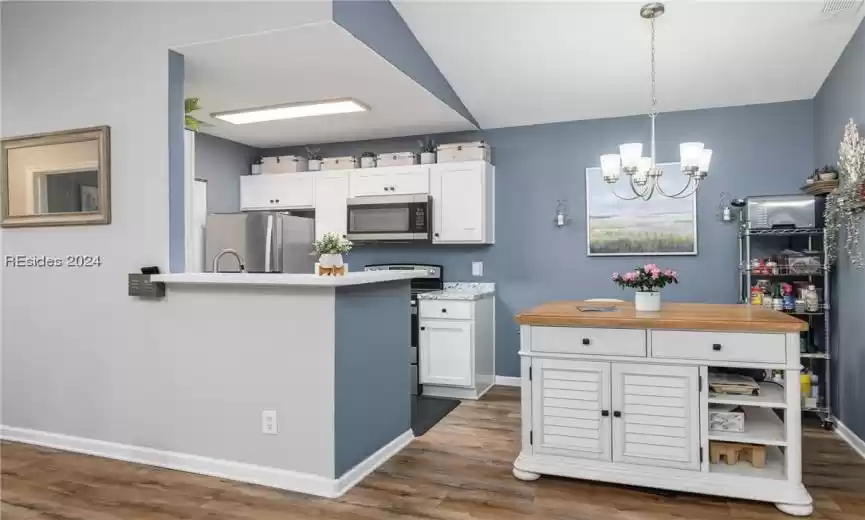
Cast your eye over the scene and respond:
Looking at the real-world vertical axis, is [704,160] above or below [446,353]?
above

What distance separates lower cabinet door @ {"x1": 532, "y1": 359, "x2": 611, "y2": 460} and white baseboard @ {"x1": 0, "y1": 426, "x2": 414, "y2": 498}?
0.88 m

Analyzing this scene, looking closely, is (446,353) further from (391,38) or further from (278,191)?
(391,38)

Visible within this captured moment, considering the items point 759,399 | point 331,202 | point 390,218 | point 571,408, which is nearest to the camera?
point 759,399

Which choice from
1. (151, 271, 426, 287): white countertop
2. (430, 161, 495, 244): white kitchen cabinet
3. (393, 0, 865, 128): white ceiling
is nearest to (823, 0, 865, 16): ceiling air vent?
(393, 0, 865, 128): white ceiling

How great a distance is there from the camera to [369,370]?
2.91 meters

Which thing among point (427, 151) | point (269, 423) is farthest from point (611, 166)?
point (269, 423)

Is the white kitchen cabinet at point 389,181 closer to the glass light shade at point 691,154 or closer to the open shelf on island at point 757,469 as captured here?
the glass light shade at point 691,154

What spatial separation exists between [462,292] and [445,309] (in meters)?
0.26

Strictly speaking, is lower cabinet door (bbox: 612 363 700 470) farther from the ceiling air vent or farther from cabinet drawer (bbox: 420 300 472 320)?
the ceiling air vent

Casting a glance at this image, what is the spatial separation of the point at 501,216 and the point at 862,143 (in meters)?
2.57

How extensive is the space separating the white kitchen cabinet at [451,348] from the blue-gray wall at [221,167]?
86.4 inches

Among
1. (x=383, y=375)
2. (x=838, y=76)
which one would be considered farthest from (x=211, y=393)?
(x=838, y=76)

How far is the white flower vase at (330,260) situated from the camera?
269cm

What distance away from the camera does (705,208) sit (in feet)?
14.0
